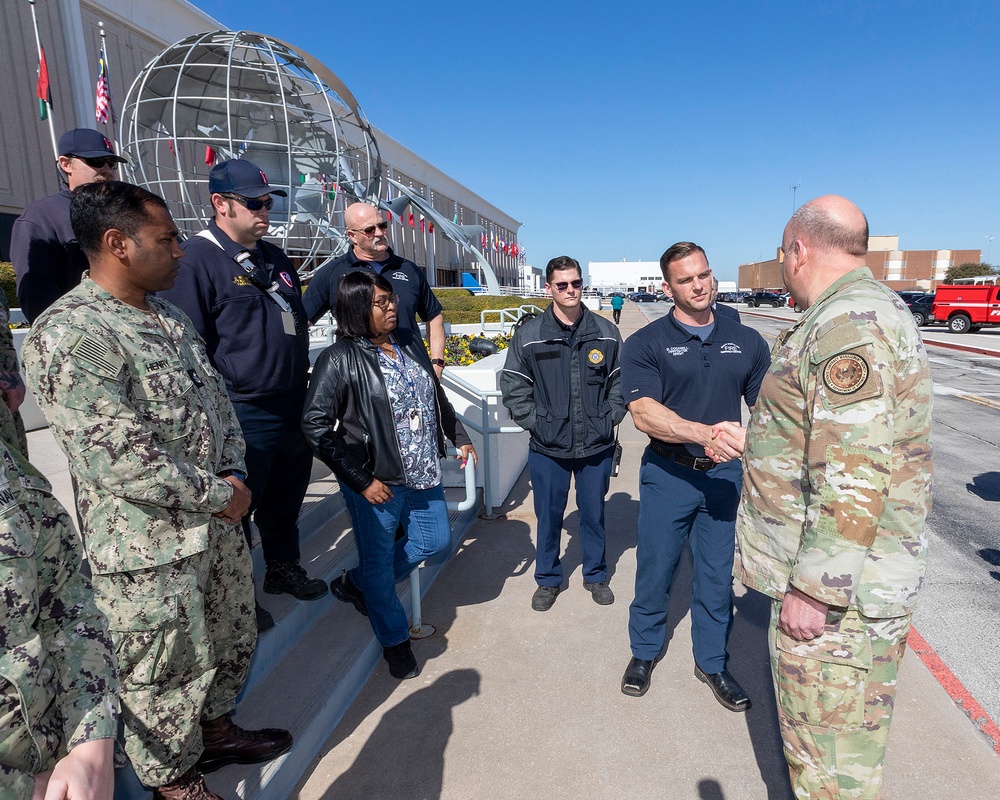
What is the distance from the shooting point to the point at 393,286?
361cm

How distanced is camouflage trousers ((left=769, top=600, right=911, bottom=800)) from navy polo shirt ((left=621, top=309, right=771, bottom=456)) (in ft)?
3.51

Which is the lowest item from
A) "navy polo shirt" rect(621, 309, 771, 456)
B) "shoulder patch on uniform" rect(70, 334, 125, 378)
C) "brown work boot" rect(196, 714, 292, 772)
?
"brown work boot" rect(196, 714, 292, 772)

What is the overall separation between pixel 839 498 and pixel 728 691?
155 centimetres

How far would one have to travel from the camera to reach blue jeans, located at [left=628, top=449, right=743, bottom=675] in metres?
2.56

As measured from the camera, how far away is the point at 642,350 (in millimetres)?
2646

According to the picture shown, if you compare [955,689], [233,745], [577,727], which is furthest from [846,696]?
[233,745]

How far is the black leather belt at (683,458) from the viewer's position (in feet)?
8.06

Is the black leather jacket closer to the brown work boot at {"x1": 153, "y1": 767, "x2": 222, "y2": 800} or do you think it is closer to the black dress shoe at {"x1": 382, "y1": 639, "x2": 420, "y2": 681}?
the black dress shoe at {"x1": 382, "y1": 639, "x2": 420, "y2": 681}

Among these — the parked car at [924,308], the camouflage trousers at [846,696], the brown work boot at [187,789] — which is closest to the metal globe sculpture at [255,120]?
the brown work boot at [187,789]

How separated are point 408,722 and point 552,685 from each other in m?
0.67

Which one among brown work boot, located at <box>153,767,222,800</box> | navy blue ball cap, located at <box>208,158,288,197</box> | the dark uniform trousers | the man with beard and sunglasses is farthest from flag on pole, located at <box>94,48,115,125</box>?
brown work boot, located at <box>153,767,222,800</box>

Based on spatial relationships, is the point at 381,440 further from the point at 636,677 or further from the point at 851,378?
the point at 851,378

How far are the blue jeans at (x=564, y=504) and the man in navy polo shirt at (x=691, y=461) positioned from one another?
641 mm

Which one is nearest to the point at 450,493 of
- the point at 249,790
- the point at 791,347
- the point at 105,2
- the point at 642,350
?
the point at 642,350
